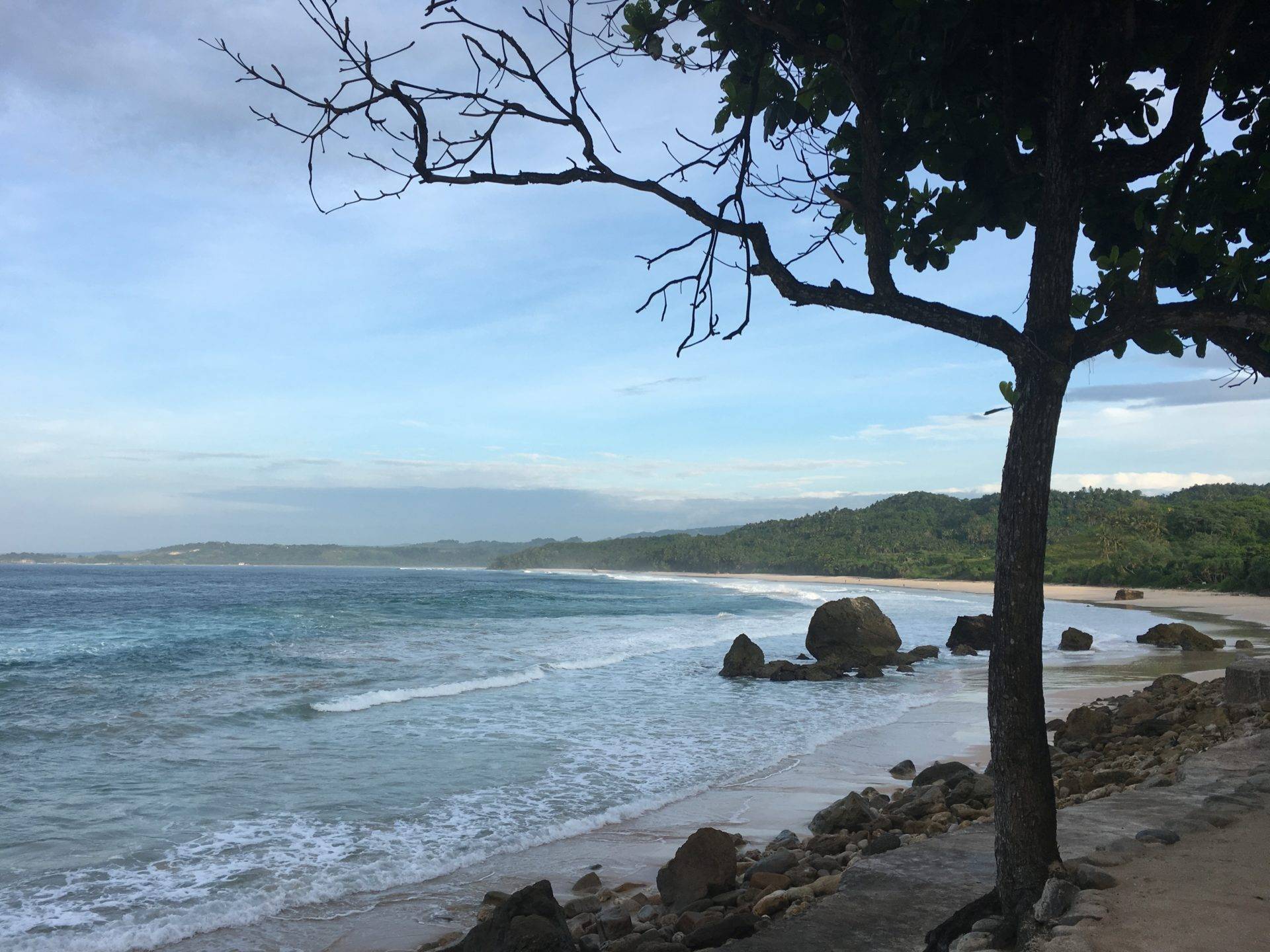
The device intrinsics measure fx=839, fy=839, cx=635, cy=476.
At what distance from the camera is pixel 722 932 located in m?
4.55

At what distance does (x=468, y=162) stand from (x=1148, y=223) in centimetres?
356

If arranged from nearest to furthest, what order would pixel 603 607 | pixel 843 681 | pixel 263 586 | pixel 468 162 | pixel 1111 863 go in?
pixel 468 162
pixel 1111 863
pixel 843 681
pixel 603 607
pixel 263 586

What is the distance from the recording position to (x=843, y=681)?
731 inches

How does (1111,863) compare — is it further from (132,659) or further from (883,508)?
(883,508)

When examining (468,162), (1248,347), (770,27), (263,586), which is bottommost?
(263,586)

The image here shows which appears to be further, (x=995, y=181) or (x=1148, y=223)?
(x=1148, y=223)

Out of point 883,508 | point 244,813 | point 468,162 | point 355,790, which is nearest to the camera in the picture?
point 468,162

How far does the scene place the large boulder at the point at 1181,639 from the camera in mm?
21688

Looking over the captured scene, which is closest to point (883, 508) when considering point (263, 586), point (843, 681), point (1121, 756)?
point (263, 586)

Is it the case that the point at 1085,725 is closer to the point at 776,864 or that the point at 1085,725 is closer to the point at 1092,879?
the point at 776,864

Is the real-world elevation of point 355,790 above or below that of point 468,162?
below

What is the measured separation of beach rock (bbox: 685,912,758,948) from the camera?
4.53m

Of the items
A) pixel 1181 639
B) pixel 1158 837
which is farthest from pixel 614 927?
pixel 1181 639

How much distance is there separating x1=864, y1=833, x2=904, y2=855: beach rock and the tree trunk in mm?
2324
